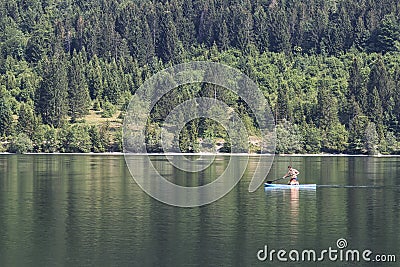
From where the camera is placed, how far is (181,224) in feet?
234

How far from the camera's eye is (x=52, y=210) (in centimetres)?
7931

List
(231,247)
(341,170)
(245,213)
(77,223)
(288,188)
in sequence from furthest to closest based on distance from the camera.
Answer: (341,170)
(288,188)
(245,213)
(77,223)
(231,247)

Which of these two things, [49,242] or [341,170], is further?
[341,170]

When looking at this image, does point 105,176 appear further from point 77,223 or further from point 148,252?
point 148,252

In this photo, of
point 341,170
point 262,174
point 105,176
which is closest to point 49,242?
point 105,176

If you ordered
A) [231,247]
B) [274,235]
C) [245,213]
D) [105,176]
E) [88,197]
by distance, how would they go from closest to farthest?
[231,247]
[274,235]
[245,213]
[88,197]
[105,176]

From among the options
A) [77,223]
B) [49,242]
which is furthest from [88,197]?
[49,242]

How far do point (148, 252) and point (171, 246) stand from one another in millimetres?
2670

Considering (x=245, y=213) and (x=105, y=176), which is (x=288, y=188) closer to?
(x=245, y=213)

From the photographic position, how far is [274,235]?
65.6 m

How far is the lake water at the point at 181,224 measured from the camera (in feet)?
190

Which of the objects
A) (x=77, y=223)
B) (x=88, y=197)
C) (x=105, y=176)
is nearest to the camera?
(x=77, y=223)

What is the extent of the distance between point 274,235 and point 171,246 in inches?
348

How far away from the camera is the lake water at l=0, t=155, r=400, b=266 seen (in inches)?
2285
